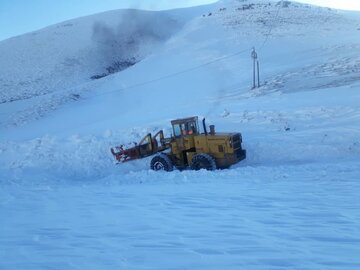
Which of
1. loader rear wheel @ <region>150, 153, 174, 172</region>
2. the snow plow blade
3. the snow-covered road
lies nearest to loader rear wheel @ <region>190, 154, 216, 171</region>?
loader rear wheel @ <region>150, 153, 174, 172</region>

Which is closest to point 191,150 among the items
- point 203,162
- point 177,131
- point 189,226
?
point 177,131

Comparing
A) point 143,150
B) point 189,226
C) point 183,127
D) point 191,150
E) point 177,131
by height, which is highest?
point 183,127

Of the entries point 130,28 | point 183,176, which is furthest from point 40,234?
point 130,28

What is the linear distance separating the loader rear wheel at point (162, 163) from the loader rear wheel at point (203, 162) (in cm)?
84

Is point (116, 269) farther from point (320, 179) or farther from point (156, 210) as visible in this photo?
point (320, 179)

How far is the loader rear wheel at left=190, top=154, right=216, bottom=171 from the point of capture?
14195 mm

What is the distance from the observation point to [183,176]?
12.6 m

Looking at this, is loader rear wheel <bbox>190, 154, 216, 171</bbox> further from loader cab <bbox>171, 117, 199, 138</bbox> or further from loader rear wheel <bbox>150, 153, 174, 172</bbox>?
loader cab <bbox>171, 117, 199, 138</bbox>

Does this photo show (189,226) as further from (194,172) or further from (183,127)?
(183,127)

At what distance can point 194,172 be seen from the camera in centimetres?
1323

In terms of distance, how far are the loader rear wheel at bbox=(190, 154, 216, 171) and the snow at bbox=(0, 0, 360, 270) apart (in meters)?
1.14

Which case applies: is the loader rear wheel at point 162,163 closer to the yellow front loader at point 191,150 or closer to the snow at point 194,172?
the yellow front loader at point 191,150

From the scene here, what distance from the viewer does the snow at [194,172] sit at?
5.36m

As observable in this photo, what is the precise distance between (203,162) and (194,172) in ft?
3.88
